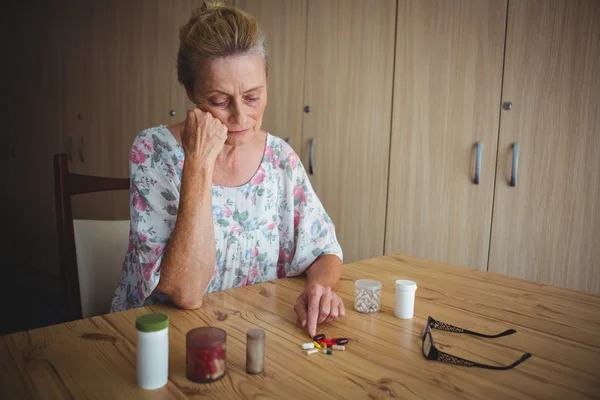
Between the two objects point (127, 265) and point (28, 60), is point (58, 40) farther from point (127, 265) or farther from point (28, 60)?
point (127, 265)

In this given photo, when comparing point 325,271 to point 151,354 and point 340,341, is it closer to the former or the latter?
point 340,341

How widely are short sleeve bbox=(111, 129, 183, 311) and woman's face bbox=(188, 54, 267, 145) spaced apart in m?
0.18

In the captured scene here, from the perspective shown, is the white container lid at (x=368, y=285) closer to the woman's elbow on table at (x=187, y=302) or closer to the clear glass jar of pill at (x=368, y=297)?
the clear glass jar of pill at (x=368, y=297)

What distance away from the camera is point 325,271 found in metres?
1.31

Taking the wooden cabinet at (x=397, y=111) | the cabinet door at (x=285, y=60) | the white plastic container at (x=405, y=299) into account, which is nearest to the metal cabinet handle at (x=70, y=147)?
the wooden cabinet at (x=397, y=111)

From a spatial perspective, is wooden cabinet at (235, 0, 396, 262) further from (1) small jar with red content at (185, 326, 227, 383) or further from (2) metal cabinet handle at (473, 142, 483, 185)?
(1) small jar with red content at (185, 326, 227, 383)

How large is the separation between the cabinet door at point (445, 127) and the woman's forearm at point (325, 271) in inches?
54.4

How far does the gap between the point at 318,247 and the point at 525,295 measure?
1.97 ft

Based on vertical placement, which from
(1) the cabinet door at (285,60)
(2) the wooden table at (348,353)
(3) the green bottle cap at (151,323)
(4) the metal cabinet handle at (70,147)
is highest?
(1) the cabinet door at (285,60)

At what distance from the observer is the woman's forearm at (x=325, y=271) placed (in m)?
1.26


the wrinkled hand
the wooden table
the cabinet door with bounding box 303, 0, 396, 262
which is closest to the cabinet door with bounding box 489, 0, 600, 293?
the cabinet door with bounding box 303, 0, 396, 262

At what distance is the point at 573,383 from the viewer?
30.8 inches

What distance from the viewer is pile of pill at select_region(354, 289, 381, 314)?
1.07 meters

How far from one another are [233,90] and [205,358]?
80 centimetres
